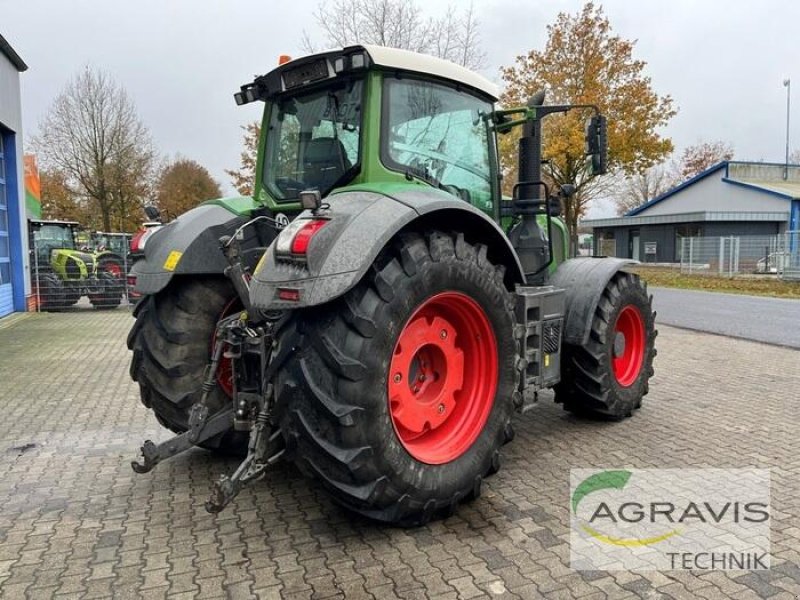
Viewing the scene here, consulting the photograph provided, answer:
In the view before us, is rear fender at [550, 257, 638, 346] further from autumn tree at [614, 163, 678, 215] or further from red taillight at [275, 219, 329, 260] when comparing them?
autumn tree at [614, 163, 678, 215]

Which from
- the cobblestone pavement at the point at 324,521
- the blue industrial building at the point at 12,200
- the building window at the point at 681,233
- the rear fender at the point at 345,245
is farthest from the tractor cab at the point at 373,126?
the building window at the point at 681,233

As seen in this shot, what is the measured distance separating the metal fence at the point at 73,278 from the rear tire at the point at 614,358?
1134cm

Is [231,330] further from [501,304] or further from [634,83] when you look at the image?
[634,83]

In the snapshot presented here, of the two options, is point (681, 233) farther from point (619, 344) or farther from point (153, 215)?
point (153, 215)

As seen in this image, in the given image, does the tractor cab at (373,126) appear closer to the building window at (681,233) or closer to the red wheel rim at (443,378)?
the red wheel rim at (443,378)

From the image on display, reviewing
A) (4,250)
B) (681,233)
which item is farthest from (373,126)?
(681,233)

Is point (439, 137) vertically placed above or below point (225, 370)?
above

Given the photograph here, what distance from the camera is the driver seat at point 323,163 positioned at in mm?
3889

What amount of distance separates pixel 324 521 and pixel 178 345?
1.43 m

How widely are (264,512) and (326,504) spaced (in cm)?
35

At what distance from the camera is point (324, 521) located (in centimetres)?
344

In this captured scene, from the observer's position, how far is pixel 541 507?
3570 mm

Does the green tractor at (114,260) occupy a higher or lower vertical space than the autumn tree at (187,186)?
lower

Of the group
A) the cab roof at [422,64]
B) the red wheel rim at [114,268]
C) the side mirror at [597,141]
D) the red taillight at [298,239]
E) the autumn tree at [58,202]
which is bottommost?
the red wheel rim at [114,268]
